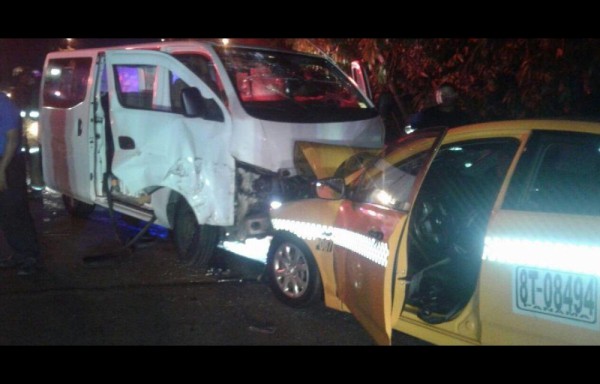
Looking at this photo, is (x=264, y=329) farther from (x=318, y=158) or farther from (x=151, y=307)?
(x=318, y=158)

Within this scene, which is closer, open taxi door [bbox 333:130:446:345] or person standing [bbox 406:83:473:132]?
open taxi door [bbox 333:130:446:345]

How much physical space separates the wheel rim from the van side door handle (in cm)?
218

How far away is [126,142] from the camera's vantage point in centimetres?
761

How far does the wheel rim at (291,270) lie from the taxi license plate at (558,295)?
2350 millimetres

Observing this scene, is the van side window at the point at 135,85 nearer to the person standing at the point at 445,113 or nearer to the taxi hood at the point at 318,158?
the taxi hood at the point at 318,158

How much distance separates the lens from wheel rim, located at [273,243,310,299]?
599cm

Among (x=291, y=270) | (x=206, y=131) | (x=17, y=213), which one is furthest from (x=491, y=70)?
(x=17, y=213)

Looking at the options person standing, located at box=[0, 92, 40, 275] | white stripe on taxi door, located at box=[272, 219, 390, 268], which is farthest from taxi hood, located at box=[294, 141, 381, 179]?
person standing, located at box=[0, 92, 40, 275]

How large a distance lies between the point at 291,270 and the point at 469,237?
1.80 m

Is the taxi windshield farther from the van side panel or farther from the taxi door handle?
the van side panel

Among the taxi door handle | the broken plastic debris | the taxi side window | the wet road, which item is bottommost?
the broken plastic debris

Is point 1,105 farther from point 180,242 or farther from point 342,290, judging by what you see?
point 342,290

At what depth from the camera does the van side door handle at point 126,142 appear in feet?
24.7
